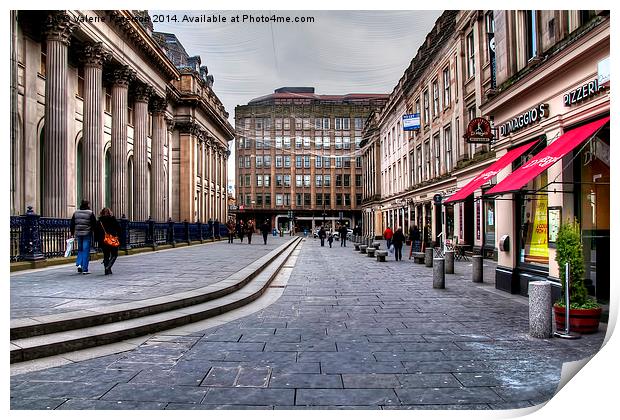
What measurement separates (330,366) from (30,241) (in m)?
11.5

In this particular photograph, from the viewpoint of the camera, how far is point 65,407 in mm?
4039

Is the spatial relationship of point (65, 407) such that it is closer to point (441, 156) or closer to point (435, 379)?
point (435, 379)

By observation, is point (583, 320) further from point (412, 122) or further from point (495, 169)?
point (412, 122)

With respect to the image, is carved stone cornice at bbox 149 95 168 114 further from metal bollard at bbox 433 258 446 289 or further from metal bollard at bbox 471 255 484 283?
metal bollard at bbox 433 258 446 289

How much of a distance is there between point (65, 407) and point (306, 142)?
63.2 m

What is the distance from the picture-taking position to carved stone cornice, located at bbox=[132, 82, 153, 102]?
96.6 feet

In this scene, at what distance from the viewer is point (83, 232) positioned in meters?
11.4

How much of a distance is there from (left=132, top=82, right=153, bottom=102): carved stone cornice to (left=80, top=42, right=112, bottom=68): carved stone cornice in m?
6.36

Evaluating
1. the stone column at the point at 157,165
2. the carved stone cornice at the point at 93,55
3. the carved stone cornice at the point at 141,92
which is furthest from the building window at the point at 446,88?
the stone column at the point at 157,165

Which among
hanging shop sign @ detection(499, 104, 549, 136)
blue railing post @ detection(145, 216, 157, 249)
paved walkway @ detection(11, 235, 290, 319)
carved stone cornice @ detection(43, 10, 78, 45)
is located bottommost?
paved walkway @ detection(11, 235, 290, 319)

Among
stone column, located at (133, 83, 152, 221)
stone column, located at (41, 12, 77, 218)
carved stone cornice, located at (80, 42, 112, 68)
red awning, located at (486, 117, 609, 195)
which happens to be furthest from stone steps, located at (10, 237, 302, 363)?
stone column, located at (133, 83, 152, 221)

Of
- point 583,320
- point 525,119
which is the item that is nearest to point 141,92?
point 525,119

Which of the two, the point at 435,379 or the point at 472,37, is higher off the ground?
the point at 472,37
